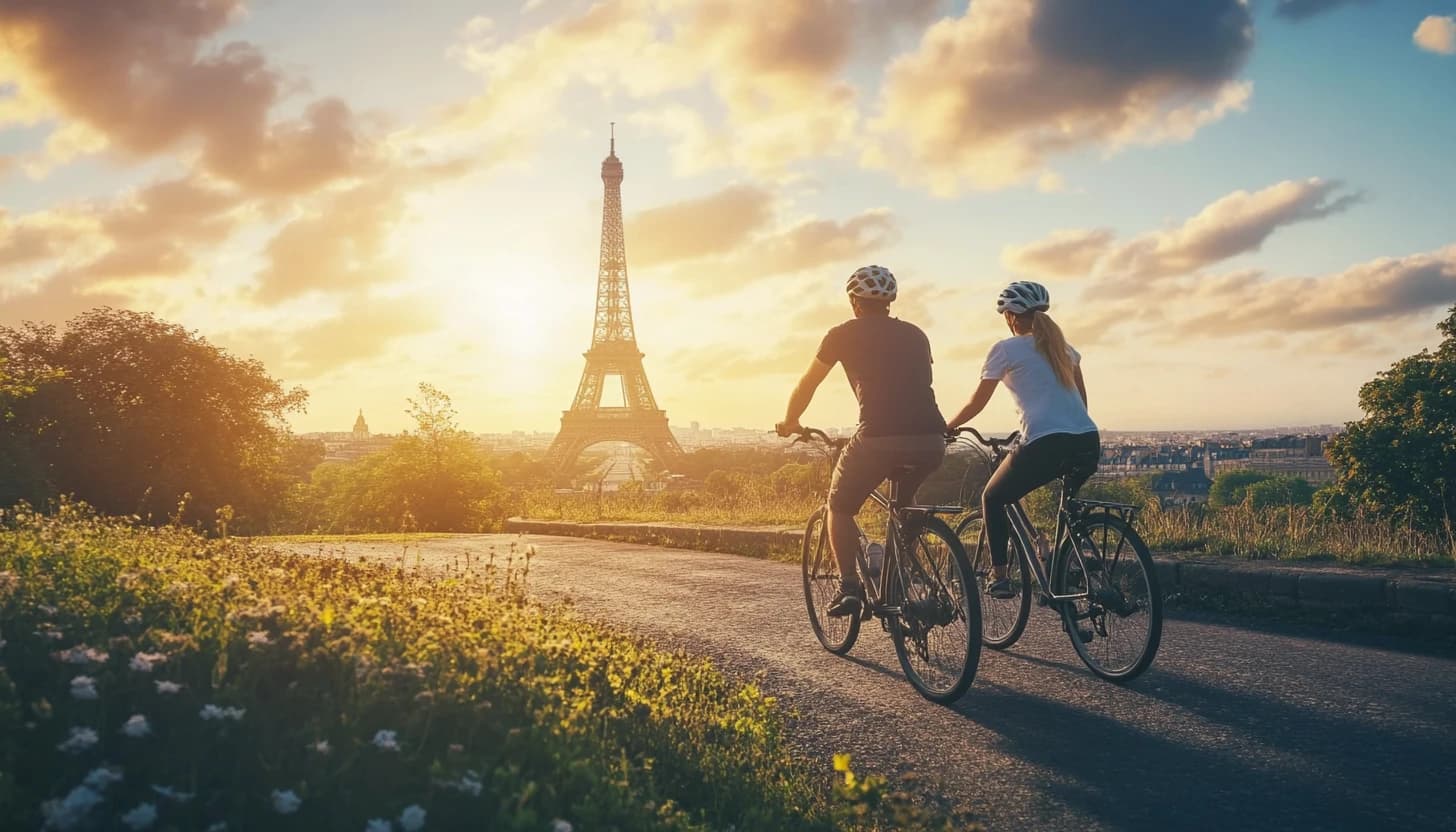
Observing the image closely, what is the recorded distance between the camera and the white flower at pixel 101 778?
2.28 m

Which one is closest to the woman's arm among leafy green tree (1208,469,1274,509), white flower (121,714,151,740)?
white flower (121,714,151,740)

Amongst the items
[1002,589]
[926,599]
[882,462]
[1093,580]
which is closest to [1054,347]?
[882,462]

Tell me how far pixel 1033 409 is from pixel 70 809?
4648 mm

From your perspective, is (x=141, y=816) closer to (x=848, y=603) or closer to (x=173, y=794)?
(x=173, y=794)

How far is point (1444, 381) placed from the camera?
26.5m

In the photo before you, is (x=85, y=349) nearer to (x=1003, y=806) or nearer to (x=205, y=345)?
(x=205, y=345)

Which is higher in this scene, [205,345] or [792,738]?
[205,345]

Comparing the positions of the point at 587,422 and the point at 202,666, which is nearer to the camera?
the point at 202,666

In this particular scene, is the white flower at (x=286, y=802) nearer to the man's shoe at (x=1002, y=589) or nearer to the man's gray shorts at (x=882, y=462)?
the man's gray shorts at (x=882, y=462)

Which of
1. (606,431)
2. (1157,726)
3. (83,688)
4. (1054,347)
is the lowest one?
(1157,726)

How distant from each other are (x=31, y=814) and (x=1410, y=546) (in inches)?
372

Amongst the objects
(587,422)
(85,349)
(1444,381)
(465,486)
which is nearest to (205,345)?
(85,349)

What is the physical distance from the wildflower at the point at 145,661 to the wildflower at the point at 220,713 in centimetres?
28

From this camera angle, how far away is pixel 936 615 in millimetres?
5086
